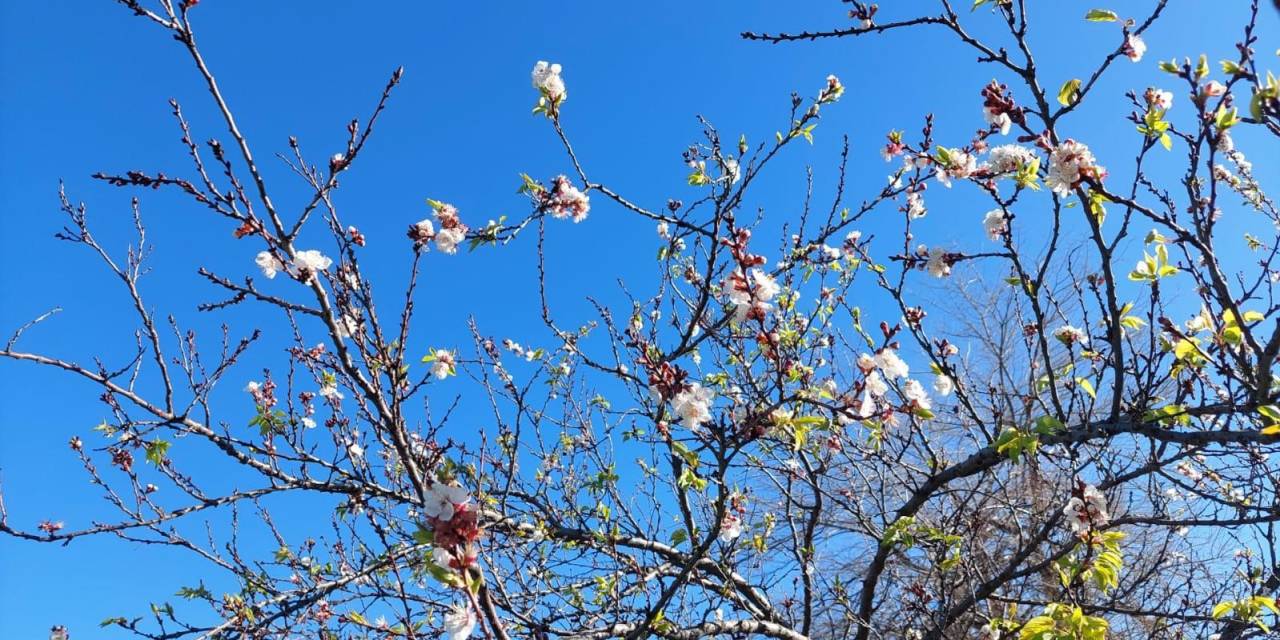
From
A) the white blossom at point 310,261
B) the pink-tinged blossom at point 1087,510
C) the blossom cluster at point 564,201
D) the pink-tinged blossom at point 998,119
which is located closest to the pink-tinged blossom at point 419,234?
the white blossom at point 310,261

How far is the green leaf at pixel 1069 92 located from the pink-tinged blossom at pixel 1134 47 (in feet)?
1.15

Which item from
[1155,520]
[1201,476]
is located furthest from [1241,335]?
[1201,476]

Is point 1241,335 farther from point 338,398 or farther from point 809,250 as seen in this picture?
point 338,398

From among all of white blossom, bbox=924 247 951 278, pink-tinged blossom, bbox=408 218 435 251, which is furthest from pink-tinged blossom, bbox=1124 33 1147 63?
pink-tinged blossom, bbox=408 218 435 251

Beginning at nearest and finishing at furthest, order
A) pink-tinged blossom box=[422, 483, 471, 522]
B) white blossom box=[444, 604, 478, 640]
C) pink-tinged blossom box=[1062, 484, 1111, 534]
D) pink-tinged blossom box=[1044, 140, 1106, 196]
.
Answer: pink-tinged blossom box=[422, 483, 471, 522] < white blossom box=[444, 604, 478, 640] < pink-tinged blossom box=[1044, 140, 1106, 196] < pink-tinged blossom box=[1062, 484, 1111, 534]

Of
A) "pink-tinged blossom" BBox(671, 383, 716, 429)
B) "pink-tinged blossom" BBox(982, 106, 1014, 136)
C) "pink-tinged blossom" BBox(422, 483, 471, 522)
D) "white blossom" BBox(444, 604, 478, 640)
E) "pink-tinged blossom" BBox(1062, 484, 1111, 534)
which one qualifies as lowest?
"white blossom" BBox(444, 604, 478, 640)

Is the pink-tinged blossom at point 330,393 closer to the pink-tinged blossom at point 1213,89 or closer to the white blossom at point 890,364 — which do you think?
the white blossom at point 890,364

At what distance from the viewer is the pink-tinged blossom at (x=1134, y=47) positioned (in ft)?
8.74

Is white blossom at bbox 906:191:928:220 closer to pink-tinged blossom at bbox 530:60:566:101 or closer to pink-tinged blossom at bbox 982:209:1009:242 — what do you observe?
pink-tinged blossom at bbox 982:209:1009:242

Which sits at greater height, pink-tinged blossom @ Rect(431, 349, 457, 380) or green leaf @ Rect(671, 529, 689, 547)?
pink-tinged blossom @ Rect(431, 349, 457, 380)

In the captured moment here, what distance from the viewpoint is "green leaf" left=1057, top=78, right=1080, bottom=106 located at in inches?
99.1

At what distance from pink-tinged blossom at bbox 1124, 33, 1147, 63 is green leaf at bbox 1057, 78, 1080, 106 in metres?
0.35

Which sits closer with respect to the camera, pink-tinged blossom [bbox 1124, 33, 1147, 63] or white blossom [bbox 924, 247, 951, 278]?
pink-tinged blossom [bbox 1124, 33, 1147, 63]

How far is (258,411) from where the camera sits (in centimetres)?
375
